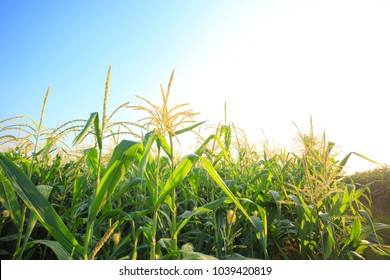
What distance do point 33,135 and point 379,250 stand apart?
8.72ft

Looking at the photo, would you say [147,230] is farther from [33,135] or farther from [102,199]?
[33,135]

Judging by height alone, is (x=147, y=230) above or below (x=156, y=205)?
below

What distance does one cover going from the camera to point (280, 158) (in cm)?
394

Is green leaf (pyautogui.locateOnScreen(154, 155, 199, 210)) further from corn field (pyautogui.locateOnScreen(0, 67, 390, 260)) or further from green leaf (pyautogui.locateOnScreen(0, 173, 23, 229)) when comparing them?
green leaf (pyautogui.locateOnScreen(0, 173, 23, 229))

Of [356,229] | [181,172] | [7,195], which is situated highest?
Answer: [181,172]

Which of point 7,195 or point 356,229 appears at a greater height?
point 7,195

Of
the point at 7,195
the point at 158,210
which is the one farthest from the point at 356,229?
the point at 7,195

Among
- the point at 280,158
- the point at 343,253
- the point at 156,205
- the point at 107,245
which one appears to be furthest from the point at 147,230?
the point at 280,158

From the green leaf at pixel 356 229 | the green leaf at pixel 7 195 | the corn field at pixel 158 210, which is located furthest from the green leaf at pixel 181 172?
the green leaf at pixel 356 229

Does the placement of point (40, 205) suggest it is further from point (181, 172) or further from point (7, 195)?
point (181, 172)

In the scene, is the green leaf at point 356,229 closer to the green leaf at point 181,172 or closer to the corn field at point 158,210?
the corn field at point 158,210

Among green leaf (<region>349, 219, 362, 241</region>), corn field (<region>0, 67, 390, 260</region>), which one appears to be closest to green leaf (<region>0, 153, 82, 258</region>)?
corn field (<region>0, 67, 390, 260</region>)

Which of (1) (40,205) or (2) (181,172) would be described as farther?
(2) (181,172)

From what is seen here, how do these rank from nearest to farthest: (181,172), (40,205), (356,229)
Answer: (40,205) < (181,172) < (356,229)
